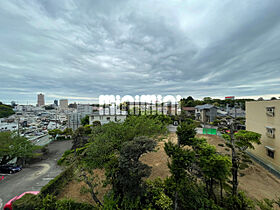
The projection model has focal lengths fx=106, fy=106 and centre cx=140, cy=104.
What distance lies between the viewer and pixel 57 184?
8.77m

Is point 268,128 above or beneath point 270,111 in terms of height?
beneath

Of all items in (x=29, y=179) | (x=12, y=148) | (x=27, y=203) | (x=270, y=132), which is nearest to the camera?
(x=27, y=203)

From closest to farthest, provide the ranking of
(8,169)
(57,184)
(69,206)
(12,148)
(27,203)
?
(69,206) < (27,203) < (57,184) < (8,169) < (12,148)

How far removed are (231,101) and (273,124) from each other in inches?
1898

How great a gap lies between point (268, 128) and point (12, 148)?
28.7 m

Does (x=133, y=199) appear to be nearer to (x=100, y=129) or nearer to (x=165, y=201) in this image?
(x=165, y=201)

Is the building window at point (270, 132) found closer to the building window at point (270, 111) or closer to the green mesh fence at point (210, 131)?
the building window at point (270, 111)

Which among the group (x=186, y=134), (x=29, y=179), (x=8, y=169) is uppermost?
(x=186, y=134)

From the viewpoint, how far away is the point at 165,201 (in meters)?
5.55

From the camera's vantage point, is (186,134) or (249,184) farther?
(249,184)

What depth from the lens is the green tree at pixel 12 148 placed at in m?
12.2

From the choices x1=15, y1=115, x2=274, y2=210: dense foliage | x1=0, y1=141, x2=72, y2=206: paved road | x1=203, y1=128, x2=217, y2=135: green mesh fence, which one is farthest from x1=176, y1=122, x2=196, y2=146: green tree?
x1=203, y1=128, x2=217, y2=135: green mesh fence

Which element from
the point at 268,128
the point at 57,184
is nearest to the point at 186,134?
the point at 57,184

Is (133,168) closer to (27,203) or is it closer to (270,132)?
(27,203)
